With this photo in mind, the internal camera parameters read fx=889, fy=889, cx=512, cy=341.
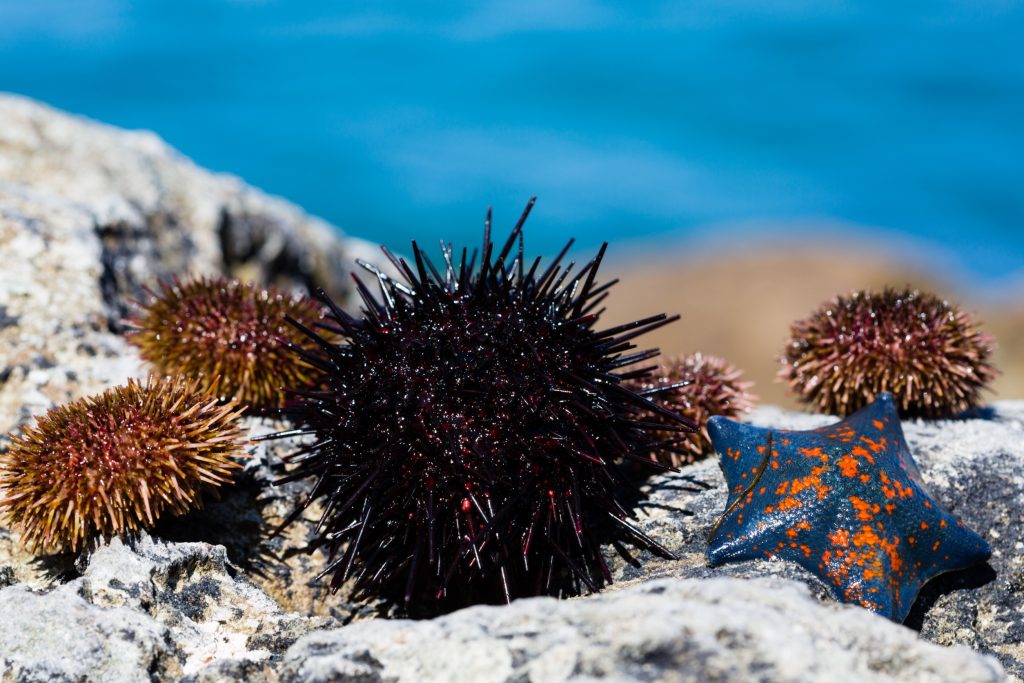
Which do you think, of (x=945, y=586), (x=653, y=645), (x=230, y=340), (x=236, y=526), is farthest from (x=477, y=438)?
(x=945, y=586)

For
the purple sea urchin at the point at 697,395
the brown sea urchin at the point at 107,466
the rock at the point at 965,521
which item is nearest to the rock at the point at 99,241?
the brown sea urchin at the point at 107,466

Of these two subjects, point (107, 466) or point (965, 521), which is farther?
point (965, 521)

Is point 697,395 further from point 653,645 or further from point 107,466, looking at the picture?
point 107,466

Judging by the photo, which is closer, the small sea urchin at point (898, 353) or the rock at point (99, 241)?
the small sea urchin at point (898, 353)

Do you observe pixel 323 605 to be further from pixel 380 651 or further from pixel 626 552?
pixel 380 651

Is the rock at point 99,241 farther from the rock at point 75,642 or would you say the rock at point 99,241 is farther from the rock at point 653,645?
the rock at point 653,645
